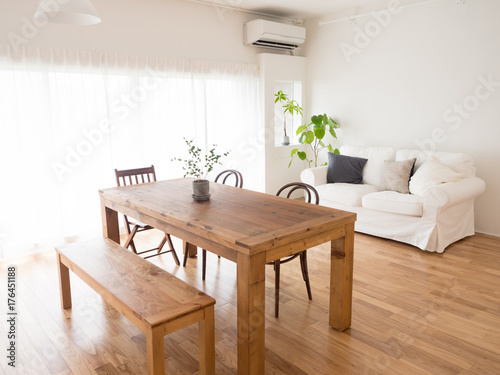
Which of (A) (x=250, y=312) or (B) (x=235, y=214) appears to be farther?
(B) (x=235, y=214)

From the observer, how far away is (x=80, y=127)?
404cm

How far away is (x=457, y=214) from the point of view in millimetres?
3938

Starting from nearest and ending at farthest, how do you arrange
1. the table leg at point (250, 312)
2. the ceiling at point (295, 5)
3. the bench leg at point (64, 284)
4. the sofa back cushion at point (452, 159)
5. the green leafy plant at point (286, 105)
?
the table leg at point (250, 312)
the bench leg at point (64, 284)
the sofa back cushion at point (452, 159)
the ceiling at point (295, 5)
the green leafy plant at point (286, 105)

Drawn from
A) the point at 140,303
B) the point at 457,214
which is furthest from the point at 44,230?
the point at 457,214

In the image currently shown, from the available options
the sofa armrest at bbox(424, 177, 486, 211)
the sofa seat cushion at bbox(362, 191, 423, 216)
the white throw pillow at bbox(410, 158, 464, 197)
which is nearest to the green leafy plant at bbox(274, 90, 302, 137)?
the sofa seat cushion at bbox(362, 191, 423, 216)

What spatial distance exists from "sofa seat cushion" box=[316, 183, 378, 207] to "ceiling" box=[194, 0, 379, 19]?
241cm

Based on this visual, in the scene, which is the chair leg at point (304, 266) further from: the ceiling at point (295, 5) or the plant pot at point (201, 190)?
the ceiling at point (295, 5)

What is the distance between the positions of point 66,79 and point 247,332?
10.7 ft

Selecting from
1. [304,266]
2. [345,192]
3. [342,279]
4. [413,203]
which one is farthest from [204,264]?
[413,203]

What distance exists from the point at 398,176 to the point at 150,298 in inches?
128

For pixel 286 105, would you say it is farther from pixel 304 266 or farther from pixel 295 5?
pixel 304 266

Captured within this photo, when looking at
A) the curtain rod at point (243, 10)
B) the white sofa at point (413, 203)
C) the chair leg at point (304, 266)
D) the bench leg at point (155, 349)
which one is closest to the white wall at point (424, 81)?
the curtain rod at point (243, 10)

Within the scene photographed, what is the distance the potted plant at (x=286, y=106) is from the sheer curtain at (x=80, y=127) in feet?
3.25

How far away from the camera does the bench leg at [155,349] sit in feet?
5.62
